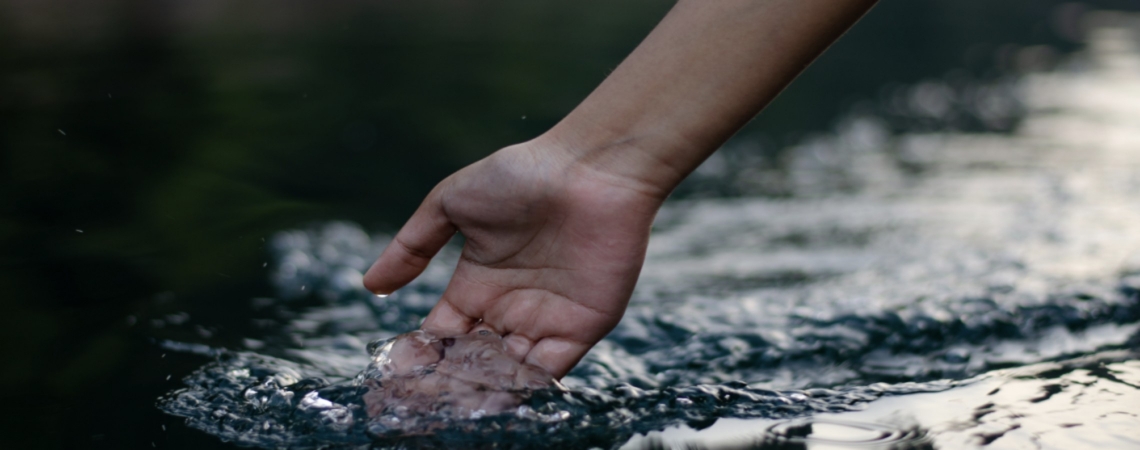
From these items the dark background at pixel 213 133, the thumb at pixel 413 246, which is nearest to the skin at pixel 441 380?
the thumb at pixel 413 246

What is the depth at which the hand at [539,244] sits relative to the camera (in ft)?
6.01

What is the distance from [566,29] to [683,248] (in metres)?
9.93

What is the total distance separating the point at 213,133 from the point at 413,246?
4083 mm

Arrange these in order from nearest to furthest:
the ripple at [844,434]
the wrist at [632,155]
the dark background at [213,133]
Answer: the ripple at [844,434] < the wrist at [632,155] < the dark background at [213,133]

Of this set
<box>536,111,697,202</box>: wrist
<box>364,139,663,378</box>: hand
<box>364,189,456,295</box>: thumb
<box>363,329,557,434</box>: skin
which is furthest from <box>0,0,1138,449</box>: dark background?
<box>536,111,697,202</box>: wrist

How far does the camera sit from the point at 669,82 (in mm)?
1799

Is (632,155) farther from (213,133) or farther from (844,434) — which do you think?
(213,133)

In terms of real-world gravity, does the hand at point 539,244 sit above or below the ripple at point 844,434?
above

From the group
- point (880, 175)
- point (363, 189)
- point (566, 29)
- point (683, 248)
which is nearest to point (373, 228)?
point (363, 189)

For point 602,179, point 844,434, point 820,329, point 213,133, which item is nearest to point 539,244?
point 602,179

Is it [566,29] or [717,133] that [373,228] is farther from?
[566,29]

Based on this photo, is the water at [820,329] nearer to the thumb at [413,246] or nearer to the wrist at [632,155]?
the thumb at [413,246]

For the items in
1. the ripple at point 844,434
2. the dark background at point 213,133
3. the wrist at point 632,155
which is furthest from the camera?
the dark background at point 213,133

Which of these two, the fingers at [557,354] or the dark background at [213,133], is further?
the dark background at [213,133]
